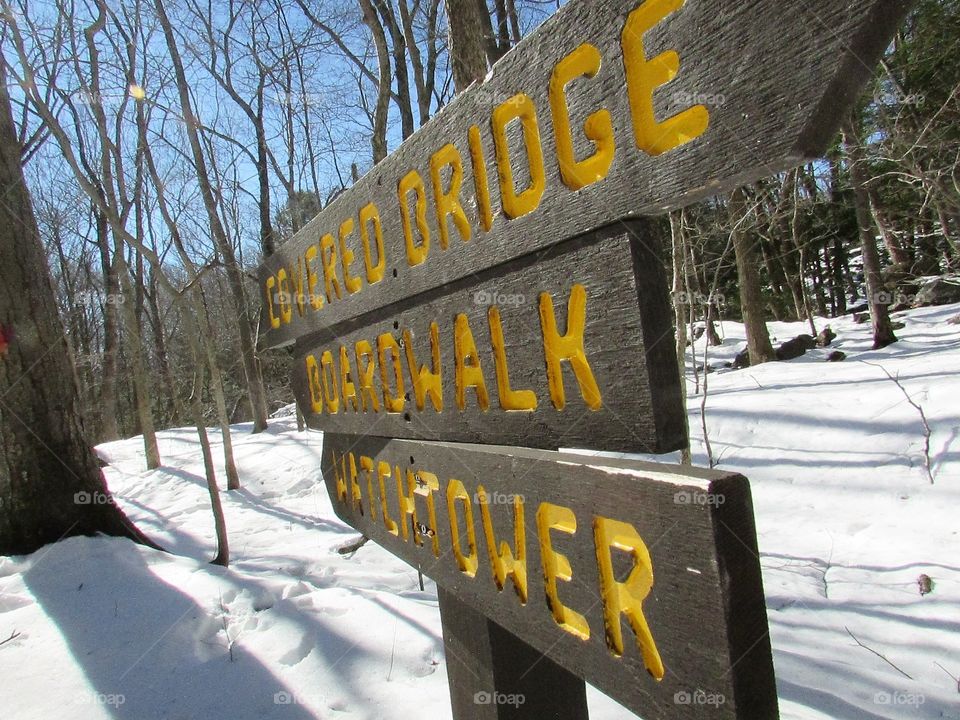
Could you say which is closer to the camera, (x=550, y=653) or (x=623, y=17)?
(x=623, y=17)

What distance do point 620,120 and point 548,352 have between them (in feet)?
1.03

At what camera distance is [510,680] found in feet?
4.18

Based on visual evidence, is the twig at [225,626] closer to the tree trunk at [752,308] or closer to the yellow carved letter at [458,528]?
the yellow carved letter at [458,528]

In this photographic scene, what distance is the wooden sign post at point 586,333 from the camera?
603 mm

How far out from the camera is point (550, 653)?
868mm

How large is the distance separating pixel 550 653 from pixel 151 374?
94.5ft

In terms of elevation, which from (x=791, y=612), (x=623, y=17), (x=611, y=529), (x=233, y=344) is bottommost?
(x=791, y=612)

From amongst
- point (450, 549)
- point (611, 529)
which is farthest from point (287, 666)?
point (611, 529)

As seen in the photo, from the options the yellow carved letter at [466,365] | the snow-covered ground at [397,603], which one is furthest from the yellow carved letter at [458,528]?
the snow-covered ground at [397,603]

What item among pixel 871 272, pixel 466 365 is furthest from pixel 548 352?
pixel 871 272

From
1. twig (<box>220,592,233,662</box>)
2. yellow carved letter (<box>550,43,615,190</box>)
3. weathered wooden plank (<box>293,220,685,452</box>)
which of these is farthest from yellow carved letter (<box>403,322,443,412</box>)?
twig (<box>220,592,233,662</box>)

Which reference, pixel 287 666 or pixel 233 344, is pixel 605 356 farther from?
pixel 233 344

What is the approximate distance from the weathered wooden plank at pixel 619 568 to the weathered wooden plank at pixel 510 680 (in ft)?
0.80

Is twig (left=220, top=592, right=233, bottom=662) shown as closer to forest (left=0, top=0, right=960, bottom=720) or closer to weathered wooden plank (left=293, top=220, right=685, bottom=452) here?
forest (left=0, top=0, right=960, bottom=720)
